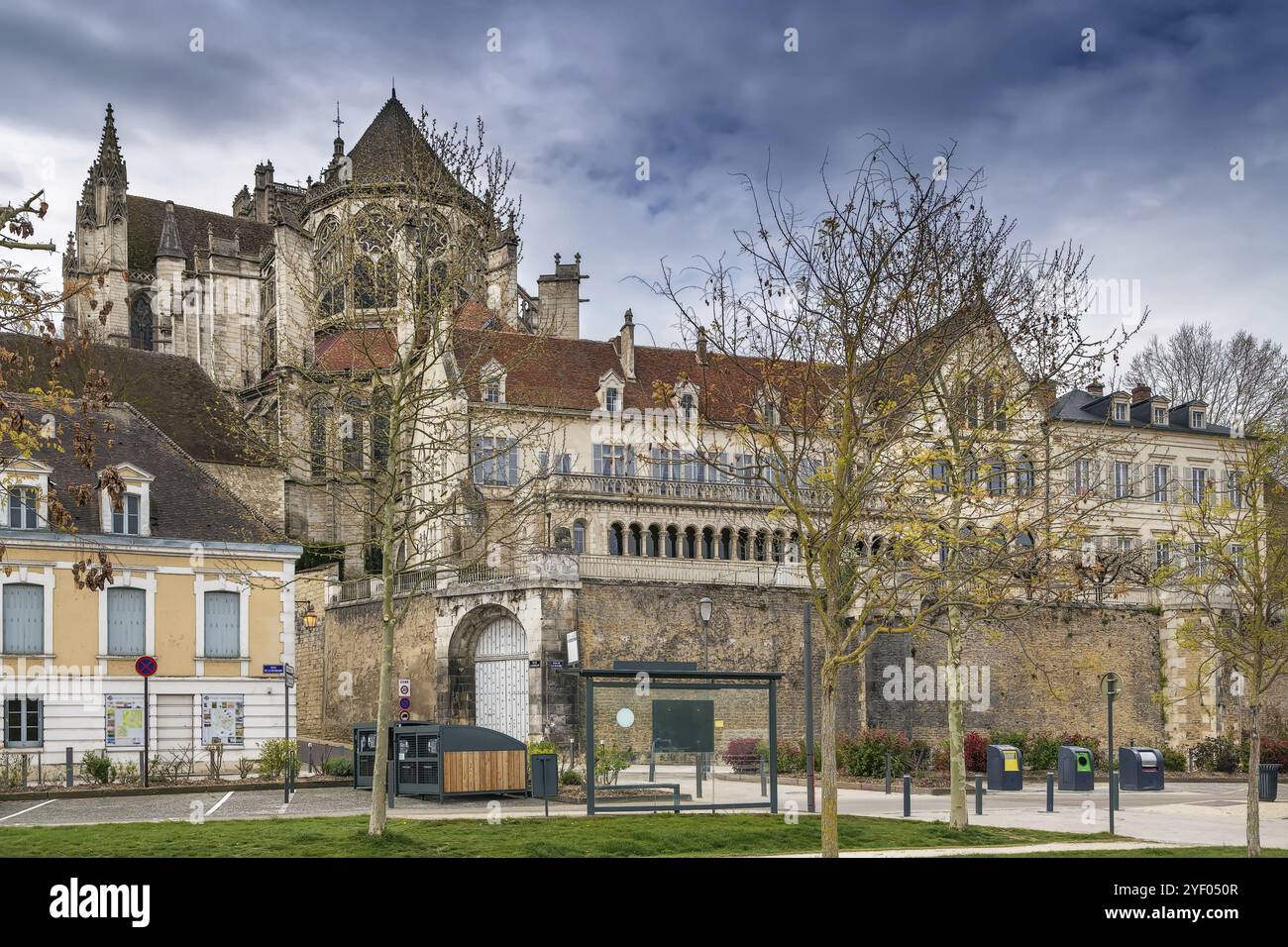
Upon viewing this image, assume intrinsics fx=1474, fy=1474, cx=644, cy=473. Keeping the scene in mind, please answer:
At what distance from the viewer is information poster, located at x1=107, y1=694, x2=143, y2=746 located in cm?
3086

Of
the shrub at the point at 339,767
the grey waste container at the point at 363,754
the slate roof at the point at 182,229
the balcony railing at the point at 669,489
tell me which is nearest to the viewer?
the grey waste container at the point at 363,754

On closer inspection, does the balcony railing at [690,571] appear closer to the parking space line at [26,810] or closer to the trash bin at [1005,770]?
the trash bin at [1005,770]

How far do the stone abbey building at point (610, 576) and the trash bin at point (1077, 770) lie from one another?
2634mm

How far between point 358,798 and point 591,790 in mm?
5499

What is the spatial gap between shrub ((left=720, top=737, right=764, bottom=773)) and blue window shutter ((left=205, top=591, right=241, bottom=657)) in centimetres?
1124

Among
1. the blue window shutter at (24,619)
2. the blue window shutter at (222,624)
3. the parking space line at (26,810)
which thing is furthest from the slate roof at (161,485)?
the parking space line at (26,810)

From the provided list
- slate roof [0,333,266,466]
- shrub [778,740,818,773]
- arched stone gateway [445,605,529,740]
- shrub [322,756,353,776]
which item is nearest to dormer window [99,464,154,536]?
shrub [322,756,353,776]

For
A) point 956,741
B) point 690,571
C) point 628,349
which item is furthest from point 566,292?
point 956,741

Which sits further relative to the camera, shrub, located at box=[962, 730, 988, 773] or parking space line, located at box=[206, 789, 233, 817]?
shrub, located at box=[962, 730, 988, 773]

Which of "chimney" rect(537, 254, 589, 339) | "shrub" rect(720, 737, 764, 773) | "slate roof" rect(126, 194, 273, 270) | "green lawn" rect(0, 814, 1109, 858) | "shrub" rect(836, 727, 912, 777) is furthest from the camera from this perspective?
"slate roof" rect(126, 194, 273, 270)

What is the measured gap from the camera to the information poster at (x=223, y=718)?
3225cm

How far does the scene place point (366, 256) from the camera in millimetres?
18859

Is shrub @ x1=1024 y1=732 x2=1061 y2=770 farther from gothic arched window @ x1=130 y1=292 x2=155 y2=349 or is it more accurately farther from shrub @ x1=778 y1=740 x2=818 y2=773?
gothic arched window @ x1=130 y1=292 x2=155 y2=349
